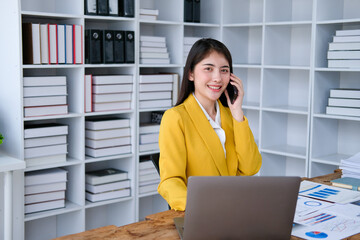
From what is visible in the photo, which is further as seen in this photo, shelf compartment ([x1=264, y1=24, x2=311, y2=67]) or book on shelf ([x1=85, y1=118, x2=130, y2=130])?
shelf compartment ([x1=264, y1=24, x2=311, y2=67])

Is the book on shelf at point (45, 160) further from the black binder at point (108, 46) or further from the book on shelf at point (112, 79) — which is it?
the black binder at point (108, 46)

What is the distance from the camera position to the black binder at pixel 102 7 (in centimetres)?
350

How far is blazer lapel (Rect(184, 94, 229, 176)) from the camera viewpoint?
6.96 feet

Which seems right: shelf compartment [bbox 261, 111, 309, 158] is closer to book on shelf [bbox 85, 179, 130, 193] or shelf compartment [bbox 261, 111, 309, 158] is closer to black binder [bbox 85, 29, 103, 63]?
book on shelf [bbox 85, 179, 130, 193]

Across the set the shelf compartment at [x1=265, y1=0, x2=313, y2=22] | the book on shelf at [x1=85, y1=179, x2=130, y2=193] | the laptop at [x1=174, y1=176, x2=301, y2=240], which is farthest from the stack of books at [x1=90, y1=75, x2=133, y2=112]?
the laptop at [x1=174, y1=176, x2=301, y2=240]

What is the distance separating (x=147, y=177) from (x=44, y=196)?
88 centimetres

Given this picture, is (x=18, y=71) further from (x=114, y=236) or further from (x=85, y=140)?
(x=114, y=236)

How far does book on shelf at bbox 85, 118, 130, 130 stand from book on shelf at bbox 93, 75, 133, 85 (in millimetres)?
289

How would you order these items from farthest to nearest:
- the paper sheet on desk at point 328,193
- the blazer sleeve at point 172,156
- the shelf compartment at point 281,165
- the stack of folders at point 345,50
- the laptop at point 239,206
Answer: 1. the shelf compartment at point 281,165
2. the stack of folders at point 345,50
3. the paper sheet on desk at point 328,193
4. the blazer sleeve at point 172,156
5. the laptop at point 239,206

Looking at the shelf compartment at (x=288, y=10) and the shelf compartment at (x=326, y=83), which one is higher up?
the shelf compartment at (x=288, y=10)

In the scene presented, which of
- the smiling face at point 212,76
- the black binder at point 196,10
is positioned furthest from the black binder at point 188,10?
the smiling face at point 212,76

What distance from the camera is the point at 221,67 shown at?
2.16 m

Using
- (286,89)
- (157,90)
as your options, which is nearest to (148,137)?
(157,90)

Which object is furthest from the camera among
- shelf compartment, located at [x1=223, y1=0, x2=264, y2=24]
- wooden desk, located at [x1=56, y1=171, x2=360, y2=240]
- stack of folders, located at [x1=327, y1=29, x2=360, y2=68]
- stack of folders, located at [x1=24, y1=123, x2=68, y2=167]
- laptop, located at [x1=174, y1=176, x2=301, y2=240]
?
shelf compartment, located at [x1=223, y1=0, x2=264, y2=24]
